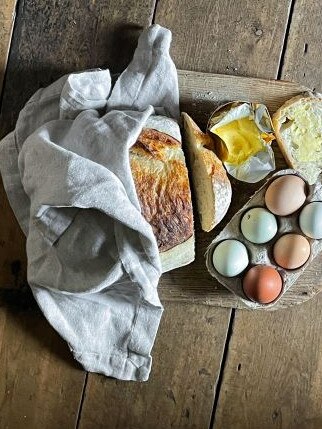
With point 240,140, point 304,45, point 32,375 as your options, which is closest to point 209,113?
point 240,140

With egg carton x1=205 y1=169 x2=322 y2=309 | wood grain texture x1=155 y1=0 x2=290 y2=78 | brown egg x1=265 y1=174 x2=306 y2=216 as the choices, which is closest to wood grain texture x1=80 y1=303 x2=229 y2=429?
egg carton x1=205 y1=169 x2=322 y2=309

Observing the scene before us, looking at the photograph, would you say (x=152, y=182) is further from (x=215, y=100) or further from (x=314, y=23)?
(x=314, y=23)

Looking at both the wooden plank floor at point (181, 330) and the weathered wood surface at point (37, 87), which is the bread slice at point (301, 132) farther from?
the weathered wood surface at point (37, 87)

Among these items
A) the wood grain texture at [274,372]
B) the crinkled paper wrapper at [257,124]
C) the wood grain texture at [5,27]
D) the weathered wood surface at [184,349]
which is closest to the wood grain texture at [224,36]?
the weathered wood surface at [184,349]

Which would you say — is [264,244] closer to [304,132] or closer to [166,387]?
[304,132]

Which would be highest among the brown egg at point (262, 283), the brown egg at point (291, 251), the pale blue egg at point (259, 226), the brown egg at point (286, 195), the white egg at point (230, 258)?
the brown egg at point (286, 195)

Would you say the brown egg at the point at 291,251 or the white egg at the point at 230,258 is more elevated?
the brown egg at the point at 291,251

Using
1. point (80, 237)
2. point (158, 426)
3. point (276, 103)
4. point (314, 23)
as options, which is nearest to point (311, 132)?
point (276, 103)
